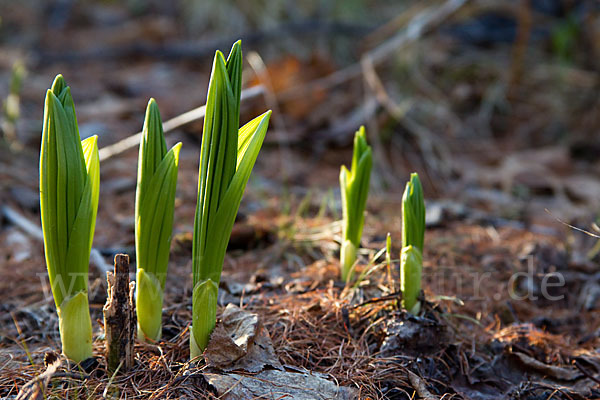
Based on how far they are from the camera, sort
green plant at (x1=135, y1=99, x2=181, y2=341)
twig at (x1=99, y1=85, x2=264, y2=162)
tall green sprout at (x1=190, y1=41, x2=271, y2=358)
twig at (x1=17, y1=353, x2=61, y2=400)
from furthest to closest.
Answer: twig at (x1=99, y1=85, x2=264, y2=162), green plant at (x1=135, y1=99, x2=181, y2=341), tall green sprout at (x1=190, y1=41, x2=271, y2=358), twig at (x1=17, y1=353, x2=61, y2=400)

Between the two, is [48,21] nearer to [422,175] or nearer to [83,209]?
[422,175]

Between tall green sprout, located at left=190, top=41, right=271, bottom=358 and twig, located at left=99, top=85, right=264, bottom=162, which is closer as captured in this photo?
tall green sprout, located at left=190, top=41, right=271, bottom=358

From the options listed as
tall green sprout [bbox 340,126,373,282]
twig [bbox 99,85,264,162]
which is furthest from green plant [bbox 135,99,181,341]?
twig [bbox 99,85,264,162]

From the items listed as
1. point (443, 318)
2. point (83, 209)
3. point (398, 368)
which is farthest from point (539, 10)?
point (83, 209)

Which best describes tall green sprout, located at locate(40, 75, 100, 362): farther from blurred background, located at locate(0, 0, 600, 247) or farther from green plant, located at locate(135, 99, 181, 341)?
blurred background, located at locate(0, 0, 600, 247)

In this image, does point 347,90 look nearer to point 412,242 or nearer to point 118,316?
point 412,242

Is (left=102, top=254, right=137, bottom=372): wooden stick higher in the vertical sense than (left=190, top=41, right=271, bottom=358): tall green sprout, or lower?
lower

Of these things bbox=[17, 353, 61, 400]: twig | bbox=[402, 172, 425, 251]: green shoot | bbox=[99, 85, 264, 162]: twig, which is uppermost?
bbox=[99, 85, 264, 162]: twig

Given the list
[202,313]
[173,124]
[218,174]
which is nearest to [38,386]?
[202,313]

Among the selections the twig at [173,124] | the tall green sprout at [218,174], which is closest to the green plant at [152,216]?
the tall green sprout at [218,174]
